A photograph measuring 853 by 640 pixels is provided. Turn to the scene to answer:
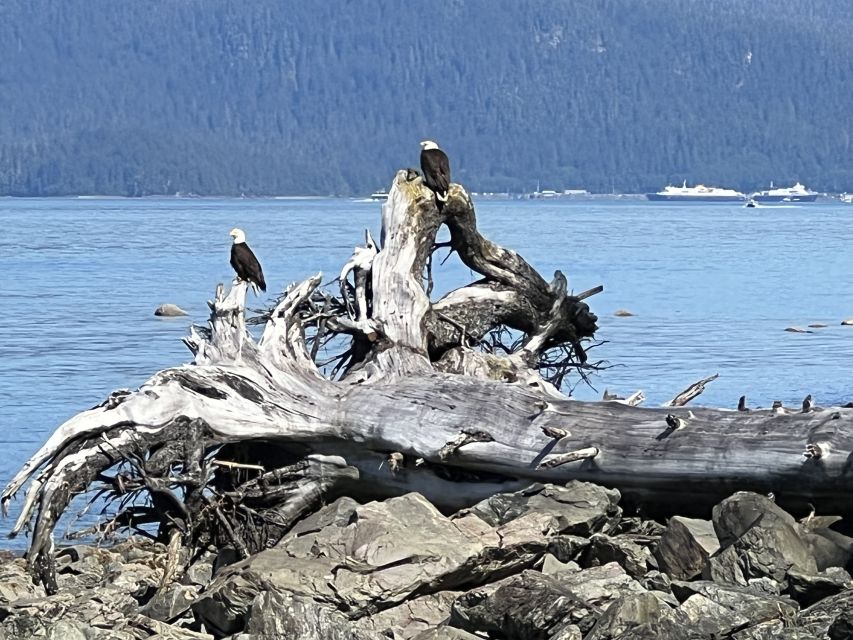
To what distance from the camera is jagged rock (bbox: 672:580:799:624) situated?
7039 mm

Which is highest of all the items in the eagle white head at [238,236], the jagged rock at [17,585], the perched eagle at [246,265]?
the eagle white head at [238,236]

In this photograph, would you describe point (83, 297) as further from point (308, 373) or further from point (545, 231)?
point (545, 231)

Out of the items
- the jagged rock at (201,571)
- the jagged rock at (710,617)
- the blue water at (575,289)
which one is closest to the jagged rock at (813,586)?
the jagged rock at (710,617)

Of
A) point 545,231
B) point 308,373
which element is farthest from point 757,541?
point 545,231

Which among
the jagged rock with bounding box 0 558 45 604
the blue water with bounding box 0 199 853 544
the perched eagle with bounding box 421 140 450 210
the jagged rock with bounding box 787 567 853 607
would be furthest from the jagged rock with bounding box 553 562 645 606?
the blue water with bounding box 0 199 853 544

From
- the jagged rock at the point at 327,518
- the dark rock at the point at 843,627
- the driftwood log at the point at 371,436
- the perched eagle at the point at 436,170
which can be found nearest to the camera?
the dark rock at the point at 843,627

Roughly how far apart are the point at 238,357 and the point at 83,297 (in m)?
27.9

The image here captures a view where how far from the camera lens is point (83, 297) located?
1460 inches

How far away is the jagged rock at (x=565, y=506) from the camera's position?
8.66m

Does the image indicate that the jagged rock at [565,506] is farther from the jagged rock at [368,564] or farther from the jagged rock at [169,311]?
the jagged rock at [169,311]

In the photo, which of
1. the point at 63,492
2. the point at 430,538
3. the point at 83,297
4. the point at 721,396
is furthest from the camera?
the point at 83,297

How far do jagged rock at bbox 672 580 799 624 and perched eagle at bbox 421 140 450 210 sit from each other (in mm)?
4328

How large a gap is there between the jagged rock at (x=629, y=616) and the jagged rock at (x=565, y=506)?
1.71 metres

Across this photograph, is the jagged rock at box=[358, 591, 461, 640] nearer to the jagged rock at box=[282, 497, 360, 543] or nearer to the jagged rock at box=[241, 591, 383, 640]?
the jagged rock at box=[241, 591, 383, 640]
